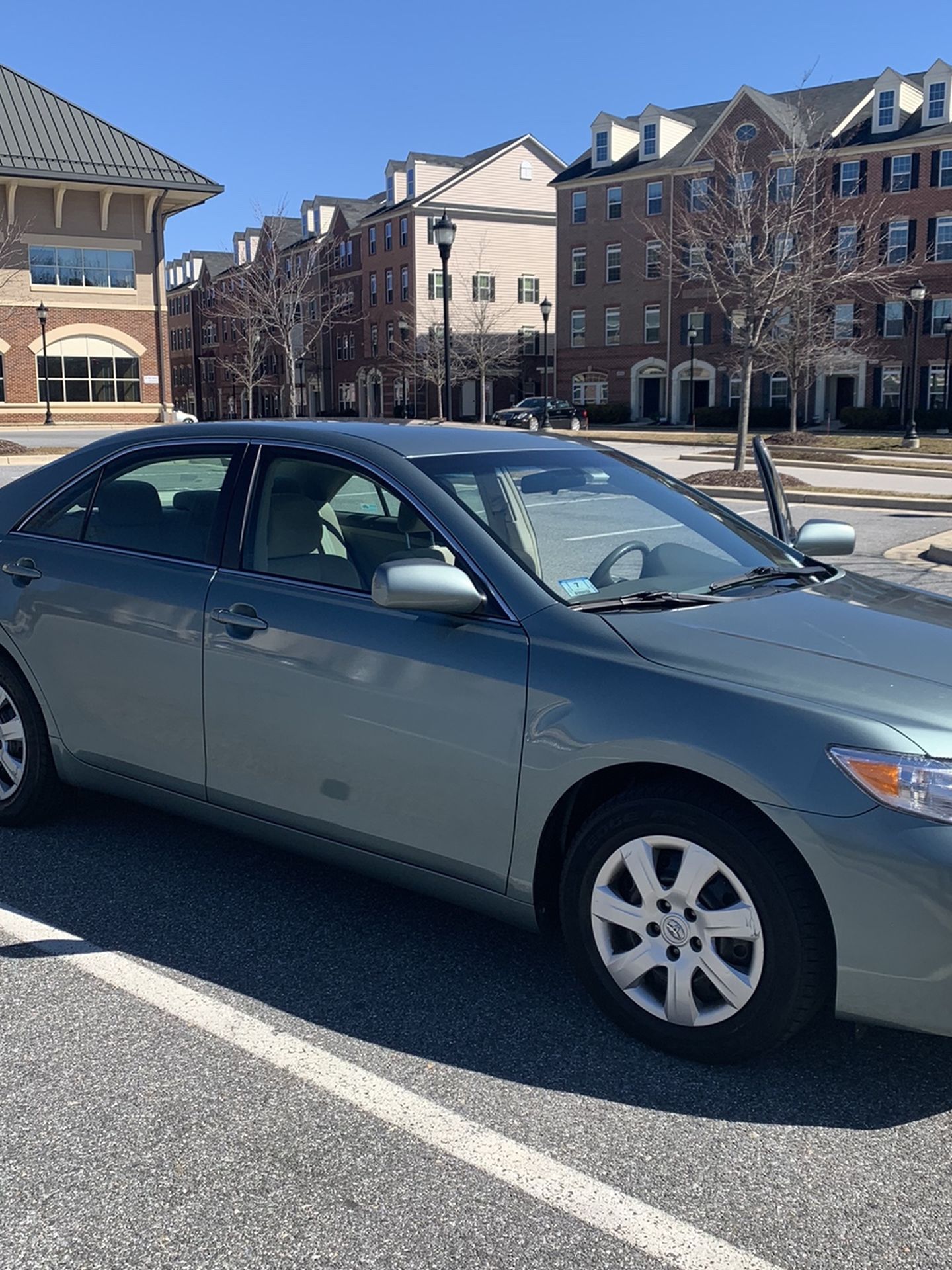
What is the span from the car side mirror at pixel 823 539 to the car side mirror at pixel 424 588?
164cm

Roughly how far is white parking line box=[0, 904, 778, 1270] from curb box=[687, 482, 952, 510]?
52.7 feet

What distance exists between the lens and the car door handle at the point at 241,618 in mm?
3953

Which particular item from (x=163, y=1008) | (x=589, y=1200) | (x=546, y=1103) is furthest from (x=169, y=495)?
Answer: (x=589, y=1200)

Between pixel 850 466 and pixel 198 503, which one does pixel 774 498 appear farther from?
pixel 850 466

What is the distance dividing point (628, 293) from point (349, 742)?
203 feet

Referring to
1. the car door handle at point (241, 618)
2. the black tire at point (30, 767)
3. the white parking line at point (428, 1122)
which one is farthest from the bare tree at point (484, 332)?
Answer: the white parking line at point (428, 1122)

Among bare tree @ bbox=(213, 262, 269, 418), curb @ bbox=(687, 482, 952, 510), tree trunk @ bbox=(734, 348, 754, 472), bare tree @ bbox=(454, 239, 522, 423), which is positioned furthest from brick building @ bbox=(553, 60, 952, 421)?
curb @ bbox=(687, 482, 952, 510)

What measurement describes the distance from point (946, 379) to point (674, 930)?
51584 mm

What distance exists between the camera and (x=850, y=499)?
2016cm

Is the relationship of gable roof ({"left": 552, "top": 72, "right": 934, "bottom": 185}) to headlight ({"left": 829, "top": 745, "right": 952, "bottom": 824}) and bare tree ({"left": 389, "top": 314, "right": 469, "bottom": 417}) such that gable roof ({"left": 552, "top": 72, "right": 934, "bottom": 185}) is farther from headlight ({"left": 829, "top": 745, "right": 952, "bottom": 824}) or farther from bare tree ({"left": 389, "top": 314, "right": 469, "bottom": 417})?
headlight ({"left": 829, "top": 745, "right": 952, "bottom": 824})

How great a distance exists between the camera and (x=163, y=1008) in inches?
138

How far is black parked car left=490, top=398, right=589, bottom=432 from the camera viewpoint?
175 feet

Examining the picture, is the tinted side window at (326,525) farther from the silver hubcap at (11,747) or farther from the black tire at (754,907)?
the silver hubcap at (11,747)

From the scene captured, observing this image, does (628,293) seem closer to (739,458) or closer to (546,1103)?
(739,458)
